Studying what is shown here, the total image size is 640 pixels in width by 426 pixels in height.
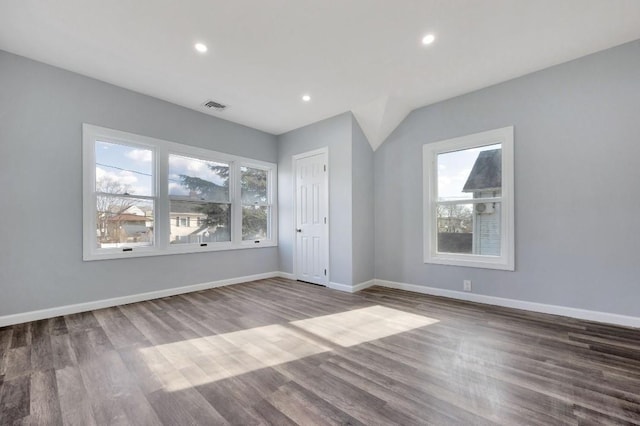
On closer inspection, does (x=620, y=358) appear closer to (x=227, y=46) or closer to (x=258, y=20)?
(x=258, y=20)

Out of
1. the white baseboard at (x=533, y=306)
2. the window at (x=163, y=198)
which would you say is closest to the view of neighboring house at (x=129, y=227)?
the window at (x=163, y=198)

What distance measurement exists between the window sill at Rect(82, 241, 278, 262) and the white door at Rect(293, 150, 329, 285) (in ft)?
2.52

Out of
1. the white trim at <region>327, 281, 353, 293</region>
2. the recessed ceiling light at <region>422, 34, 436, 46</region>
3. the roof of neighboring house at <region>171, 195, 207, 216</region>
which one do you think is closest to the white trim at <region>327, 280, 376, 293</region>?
the white trim at <region>327, 281, 353, 293</region>

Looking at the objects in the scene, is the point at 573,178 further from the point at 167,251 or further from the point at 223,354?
the point at 167,251

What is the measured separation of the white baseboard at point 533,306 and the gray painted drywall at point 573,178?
2.2 inches

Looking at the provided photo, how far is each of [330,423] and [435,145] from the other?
3.72 m

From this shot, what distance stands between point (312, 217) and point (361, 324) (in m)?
2.31

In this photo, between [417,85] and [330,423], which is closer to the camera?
[330,423]

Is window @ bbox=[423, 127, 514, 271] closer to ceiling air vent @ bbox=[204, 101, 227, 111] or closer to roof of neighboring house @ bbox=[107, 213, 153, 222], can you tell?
ceiling air vent @ bbox=[204, 101, 227, 111]

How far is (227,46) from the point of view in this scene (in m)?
2.74

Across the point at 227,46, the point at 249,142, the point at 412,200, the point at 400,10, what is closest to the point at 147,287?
the point at 249,142

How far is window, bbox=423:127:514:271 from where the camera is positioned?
11.4 ft

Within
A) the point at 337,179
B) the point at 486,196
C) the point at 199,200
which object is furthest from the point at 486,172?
the point at 199,200

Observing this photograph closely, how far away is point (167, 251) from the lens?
397cm
